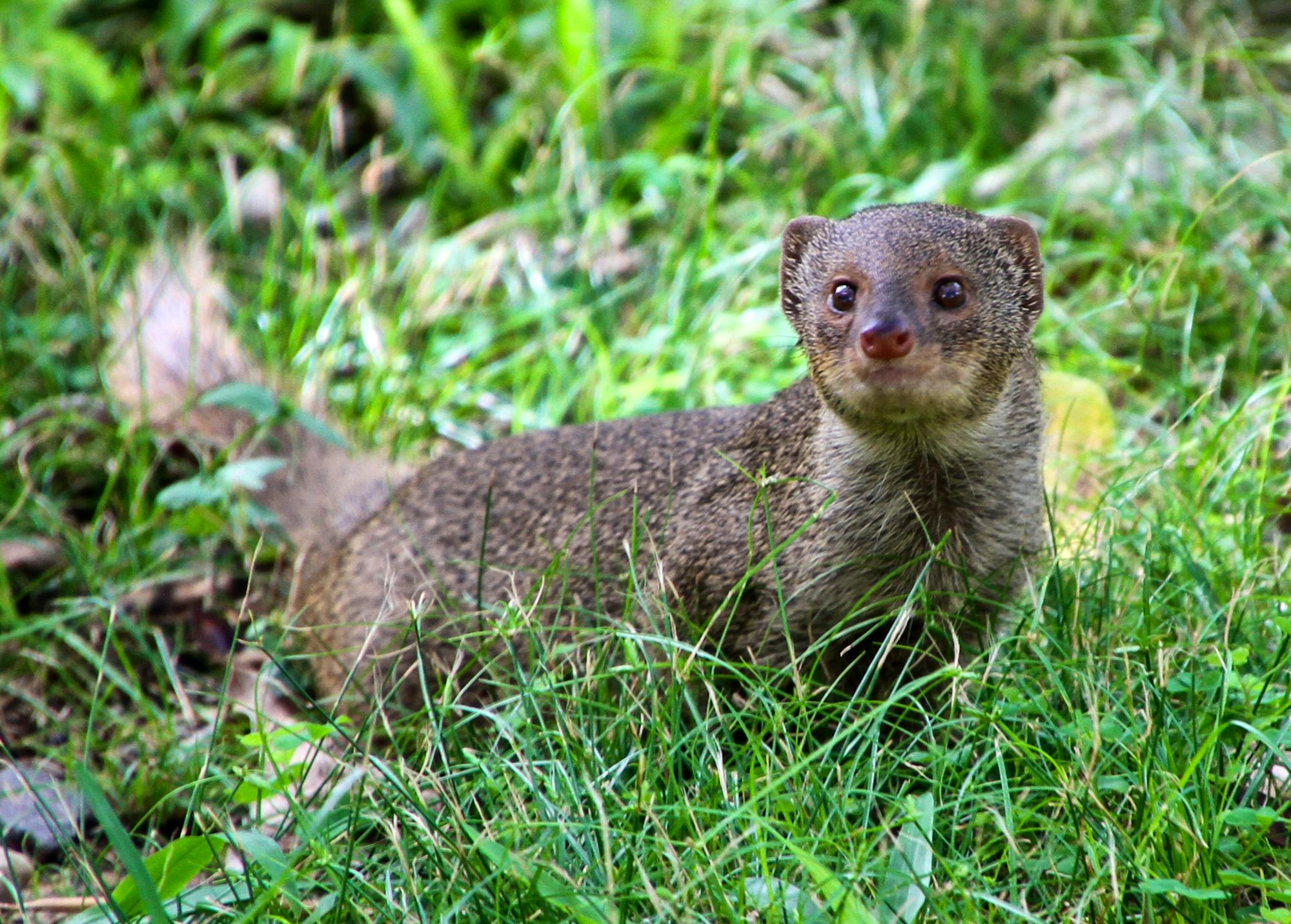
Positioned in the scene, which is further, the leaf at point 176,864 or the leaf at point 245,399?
the leaf at point 245,399

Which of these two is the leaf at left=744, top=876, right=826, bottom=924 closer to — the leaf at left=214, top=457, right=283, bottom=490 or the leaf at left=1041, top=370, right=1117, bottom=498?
the leaf at left=1041, top=370, right=1117, bottom=498

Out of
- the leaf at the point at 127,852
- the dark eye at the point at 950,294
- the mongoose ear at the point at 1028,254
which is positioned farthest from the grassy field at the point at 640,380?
the dark eye at the point at 950,294

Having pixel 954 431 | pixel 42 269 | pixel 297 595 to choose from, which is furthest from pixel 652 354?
pixel 42 269

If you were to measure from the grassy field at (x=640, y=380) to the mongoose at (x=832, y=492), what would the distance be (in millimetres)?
159

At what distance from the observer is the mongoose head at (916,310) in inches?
105

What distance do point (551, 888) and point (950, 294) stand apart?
1.35m

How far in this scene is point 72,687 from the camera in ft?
12.0

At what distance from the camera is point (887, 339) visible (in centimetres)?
259

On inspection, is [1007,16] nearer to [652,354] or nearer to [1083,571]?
[652,354]

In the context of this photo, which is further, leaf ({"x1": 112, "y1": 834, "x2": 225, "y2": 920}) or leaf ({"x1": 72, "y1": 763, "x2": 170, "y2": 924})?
leaf ({"x1": 112, "y1": 834, "x2": 225, "y2": 920})

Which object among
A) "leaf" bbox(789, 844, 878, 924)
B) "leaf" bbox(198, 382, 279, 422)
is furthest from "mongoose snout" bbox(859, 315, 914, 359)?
"leaf" bbox(198, 382, 279, 422)

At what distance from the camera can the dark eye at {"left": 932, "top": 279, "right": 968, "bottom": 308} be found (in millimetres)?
2773

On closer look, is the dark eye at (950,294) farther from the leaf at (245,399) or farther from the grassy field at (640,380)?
the leaf at (245,399)

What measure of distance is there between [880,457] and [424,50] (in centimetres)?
310
